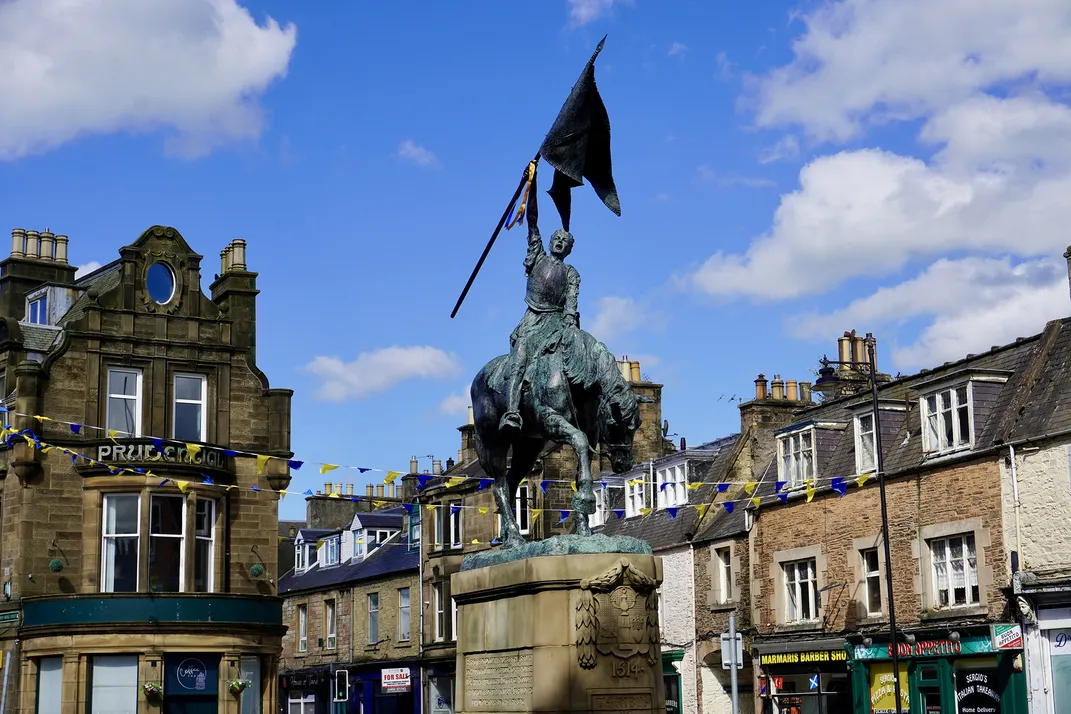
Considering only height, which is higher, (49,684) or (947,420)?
(947,420)

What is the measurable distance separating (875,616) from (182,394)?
19822 mm

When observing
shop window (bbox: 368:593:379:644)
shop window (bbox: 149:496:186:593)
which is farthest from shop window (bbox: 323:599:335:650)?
shop window (bbox: 149:496:186:593)

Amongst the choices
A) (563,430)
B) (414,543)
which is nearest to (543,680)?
(563,430)

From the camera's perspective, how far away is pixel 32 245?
44.0 m

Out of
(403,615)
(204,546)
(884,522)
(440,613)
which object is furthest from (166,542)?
(403,615)

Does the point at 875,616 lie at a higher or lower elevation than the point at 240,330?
lower

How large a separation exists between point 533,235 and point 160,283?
2939 centimetres

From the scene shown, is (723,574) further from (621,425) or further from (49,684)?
(621,425)

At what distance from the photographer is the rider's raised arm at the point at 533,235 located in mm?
13156

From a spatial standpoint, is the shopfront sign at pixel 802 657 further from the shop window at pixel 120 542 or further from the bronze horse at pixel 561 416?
the bronze horse at pixel 561 416

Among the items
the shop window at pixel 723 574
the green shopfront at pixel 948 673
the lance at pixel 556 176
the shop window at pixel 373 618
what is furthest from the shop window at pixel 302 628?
the lance at pixel 556 176

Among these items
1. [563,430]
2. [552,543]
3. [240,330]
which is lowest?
[552,543]

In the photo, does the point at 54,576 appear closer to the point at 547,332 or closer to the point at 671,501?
the point at 671,501

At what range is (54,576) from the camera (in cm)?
3697
